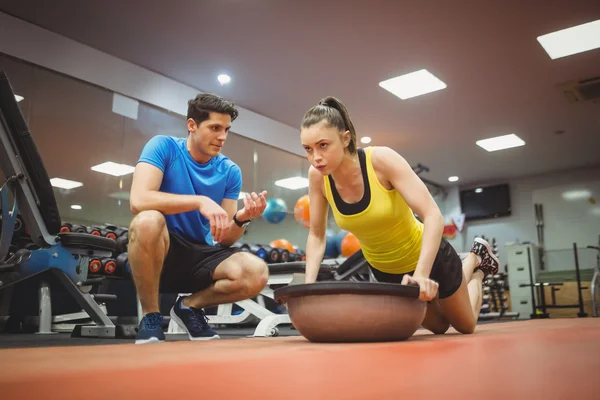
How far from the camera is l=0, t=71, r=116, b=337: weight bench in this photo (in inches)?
97.7

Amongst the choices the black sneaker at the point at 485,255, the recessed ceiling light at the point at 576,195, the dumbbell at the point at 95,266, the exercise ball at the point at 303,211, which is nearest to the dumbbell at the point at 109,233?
the dumbbell at the point at 95,266

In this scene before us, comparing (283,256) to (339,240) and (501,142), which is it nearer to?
(339,240)

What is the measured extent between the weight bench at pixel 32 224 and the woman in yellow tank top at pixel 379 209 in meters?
1.27

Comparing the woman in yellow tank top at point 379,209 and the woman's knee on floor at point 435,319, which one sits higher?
the woman in yellow tank top at point 379,209

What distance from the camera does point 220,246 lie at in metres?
2.18

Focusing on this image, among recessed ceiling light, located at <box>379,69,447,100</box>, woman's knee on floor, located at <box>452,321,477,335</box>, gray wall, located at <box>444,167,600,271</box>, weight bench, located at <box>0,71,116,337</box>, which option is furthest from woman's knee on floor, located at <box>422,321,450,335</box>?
gray wall, located at <box>444,167,600,271</box>

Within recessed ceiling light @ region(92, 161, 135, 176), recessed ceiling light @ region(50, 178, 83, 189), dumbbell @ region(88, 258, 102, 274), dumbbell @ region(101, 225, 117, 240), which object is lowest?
dumbbell @ region(88, 258, 102, 274)

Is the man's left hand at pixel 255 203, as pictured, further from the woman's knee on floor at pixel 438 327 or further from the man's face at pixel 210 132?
the woman's knee on floor at pixel 438 327

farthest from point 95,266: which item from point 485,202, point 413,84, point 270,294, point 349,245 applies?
point 485,202

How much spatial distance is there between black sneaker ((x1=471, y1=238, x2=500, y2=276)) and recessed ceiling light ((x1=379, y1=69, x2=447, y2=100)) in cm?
374

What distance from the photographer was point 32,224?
8.61 ft

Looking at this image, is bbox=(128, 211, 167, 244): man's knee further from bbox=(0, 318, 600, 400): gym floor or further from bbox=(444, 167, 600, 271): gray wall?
bbox=(444, 167, 600, 271): gray wall

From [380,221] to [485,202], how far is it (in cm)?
937

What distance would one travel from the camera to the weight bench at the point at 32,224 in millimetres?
2480
